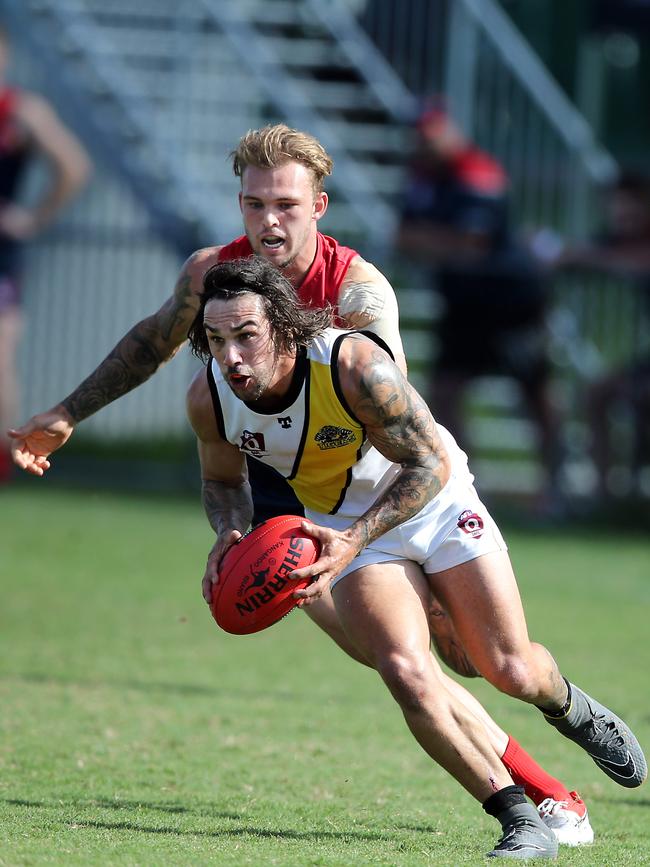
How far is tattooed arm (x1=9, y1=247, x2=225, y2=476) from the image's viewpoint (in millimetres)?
5766

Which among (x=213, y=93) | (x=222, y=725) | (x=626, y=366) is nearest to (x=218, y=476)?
A: (x=222, y=725)

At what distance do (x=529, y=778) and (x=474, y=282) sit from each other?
8.94 meters

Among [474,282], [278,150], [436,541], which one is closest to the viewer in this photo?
[436,541]

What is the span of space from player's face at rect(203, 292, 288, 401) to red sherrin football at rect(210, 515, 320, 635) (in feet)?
1.53

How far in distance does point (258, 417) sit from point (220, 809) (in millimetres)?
1485

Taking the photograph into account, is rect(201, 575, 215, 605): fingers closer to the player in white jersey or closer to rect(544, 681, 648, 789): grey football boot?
the player in white jersey

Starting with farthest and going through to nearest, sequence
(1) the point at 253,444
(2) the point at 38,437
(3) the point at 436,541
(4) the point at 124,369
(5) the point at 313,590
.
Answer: (4) the point at 124,369
(2) the point at 38,437
(3) the point at 436,541
(1) the point at 253,444
(5) the point at 313,590

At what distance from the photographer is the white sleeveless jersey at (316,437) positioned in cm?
513

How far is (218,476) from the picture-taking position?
18.6 feet

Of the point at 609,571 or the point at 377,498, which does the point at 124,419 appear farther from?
the point at 377,498

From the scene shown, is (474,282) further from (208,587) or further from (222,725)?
(208,587)

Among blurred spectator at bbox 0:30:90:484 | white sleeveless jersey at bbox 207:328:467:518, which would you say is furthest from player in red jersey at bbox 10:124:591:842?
blurred spectator at bbox 0:30:90:484

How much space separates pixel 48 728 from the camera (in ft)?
22.4

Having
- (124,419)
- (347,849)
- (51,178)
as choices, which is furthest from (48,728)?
(124,419)
